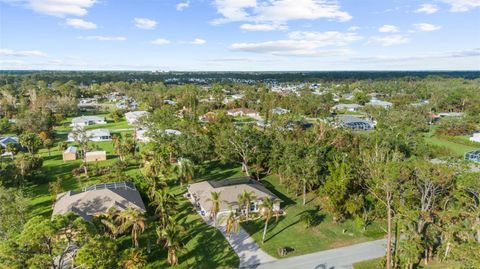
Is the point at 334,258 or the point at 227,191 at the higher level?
the point at 227,191

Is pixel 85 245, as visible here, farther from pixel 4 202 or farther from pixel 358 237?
pixel 358 237

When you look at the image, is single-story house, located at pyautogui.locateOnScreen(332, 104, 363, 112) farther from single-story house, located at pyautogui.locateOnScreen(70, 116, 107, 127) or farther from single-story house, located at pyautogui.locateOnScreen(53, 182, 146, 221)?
single-story house, located at pyautogui.locateOnScreen(53, 182, 146, 221)

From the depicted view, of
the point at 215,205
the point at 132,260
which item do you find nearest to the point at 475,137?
the point at 215,205

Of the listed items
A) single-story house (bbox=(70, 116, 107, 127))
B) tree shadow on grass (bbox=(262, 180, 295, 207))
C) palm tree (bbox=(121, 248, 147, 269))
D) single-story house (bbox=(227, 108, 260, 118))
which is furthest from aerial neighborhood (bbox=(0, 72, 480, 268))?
single-story house (bbox=(227, 108, 260, 118))

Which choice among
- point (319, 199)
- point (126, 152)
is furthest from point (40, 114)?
point (319, 199)

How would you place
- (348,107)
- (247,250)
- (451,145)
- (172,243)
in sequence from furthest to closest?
(348,107), (451,145), (247,250), (172,243)

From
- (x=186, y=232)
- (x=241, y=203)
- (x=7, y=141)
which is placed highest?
(x=241, y=203)

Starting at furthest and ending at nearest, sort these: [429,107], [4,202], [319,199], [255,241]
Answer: [429,107]
[319,199]
[255,241]
[4,202]

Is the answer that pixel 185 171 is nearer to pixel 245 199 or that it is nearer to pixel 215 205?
pixel 215 205
